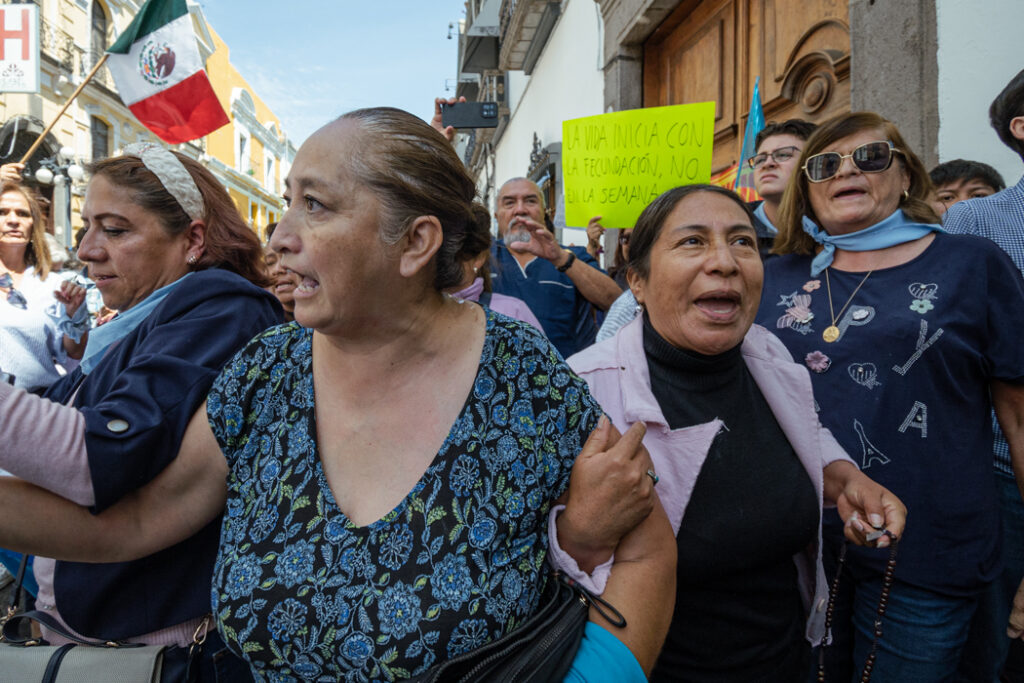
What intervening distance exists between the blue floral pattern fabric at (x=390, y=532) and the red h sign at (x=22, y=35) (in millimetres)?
7604

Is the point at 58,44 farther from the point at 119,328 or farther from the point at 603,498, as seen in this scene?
the point at 603,498

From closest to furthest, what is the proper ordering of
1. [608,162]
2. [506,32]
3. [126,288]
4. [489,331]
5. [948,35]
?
[489,331]
[126,288]
[948,35]
[608,162]
[506,32]

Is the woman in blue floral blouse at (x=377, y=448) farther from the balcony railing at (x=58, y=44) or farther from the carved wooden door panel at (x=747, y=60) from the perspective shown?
the balcony railing at (x=58, y=44)

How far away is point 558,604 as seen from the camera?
1.15 metres

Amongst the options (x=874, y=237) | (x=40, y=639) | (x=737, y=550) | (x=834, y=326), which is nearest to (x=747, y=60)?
(x=874, y=237)

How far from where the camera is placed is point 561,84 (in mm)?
8531

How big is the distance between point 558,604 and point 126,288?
1298 millimetres

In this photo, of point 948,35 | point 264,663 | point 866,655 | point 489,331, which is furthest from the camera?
point 948,35

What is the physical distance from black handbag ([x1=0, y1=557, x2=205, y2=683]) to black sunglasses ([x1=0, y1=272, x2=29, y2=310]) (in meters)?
2.82

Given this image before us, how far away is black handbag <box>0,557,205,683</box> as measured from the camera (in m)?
1.19

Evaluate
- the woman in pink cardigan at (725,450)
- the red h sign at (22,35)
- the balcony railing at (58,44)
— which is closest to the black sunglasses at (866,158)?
the woman in pink cardigan at (725,450)

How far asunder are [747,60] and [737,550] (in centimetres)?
405

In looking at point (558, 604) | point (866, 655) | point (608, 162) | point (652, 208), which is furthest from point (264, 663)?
point (608, 162)

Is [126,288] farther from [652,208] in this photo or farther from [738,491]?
[738,491]
